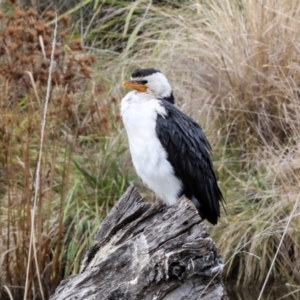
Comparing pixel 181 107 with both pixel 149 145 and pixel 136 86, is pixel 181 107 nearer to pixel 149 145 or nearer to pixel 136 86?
pixel 136 86

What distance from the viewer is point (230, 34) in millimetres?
6406

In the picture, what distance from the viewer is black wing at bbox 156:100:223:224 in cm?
403

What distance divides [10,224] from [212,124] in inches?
66.2

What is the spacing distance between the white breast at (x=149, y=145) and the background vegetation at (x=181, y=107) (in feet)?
2.57

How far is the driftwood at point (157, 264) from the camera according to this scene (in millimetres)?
2910

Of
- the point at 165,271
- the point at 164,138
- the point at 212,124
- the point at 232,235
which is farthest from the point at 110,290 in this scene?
the point at 212,124

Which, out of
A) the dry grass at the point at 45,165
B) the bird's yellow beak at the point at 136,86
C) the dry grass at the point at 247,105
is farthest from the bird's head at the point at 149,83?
the dry grass at the point at 247,105

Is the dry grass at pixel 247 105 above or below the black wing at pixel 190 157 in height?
below

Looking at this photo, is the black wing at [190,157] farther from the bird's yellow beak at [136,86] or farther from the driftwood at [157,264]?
the driftwood at [157,264]

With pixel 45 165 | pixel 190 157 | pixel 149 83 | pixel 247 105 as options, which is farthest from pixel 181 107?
pixel 190 157

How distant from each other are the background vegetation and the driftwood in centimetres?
175

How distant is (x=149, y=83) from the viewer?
4.19 metres

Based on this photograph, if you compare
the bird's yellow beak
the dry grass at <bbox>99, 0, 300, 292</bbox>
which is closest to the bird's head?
the bird's yellow beak

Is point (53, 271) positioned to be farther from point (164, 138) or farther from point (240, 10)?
point (240, 10)
